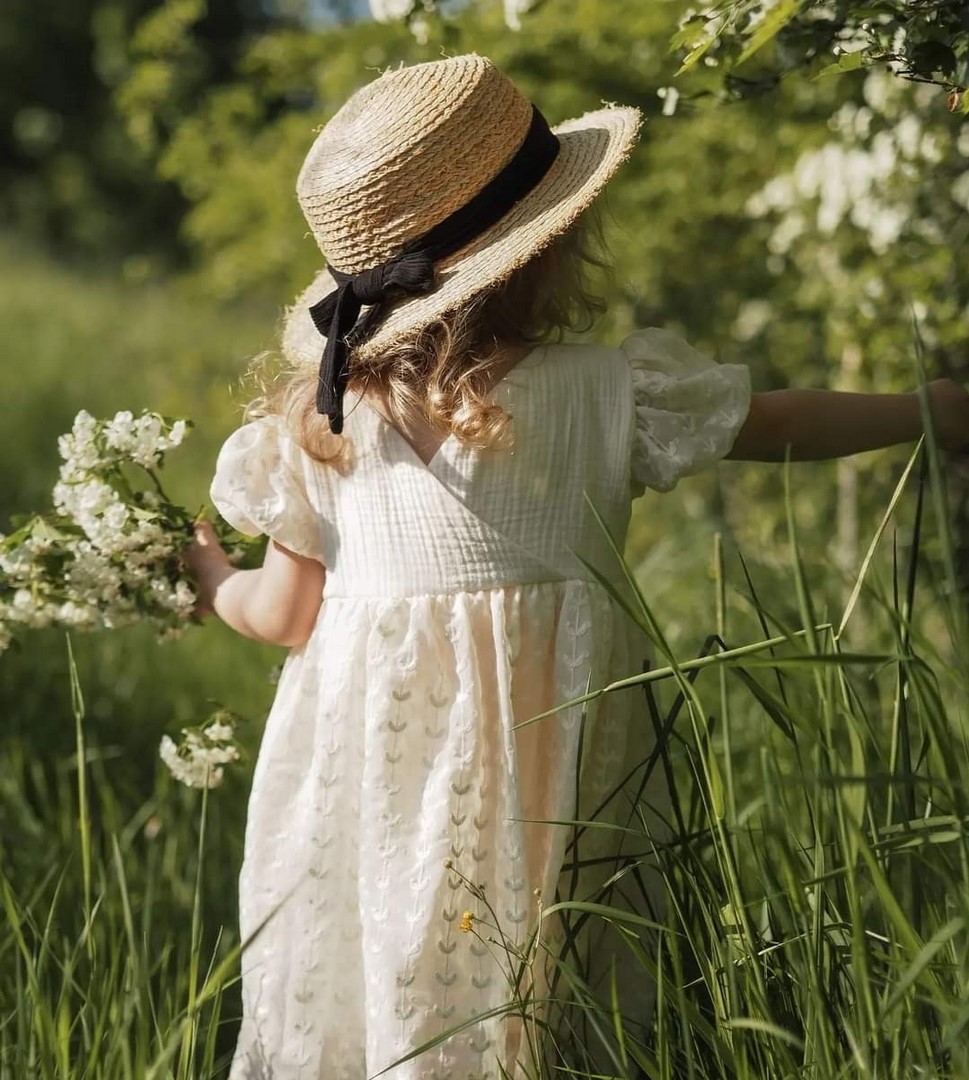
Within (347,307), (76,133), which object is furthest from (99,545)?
(76,133)

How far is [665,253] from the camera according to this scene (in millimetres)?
3959

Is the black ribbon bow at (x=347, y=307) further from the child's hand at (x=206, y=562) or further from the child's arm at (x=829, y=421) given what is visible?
the child's arm at (x=829, y=421)

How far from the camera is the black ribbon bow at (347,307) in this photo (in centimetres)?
167

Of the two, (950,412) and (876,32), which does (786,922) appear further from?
(876,32)

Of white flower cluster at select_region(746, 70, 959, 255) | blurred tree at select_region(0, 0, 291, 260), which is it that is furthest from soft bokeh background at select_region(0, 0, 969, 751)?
blurred tree at select_region(0, 0, 291, 260)

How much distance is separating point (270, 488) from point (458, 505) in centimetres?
25

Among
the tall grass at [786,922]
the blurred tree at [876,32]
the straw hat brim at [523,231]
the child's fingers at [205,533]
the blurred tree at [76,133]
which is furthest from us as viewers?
the blurred tree at [76,133]

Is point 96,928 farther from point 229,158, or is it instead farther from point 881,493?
point 229,158

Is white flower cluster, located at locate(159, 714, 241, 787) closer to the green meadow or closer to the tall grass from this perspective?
the green meadow

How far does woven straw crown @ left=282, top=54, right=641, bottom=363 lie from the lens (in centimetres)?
165

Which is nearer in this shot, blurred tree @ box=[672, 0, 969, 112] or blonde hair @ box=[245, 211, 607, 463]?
blurred tree @ box=[672, 0, 969, 112]

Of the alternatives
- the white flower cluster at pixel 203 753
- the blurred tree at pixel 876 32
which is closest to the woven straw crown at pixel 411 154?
the blurred tree at pixel 876 32

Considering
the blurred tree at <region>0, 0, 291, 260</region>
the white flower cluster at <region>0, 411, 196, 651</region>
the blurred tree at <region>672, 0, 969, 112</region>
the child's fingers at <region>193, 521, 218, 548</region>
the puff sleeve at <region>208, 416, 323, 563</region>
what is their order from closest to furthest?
the blurred tree at <region>672, 0, 969, 112</region>
the puff sleeve at <region>208, 416, 323, 563</region>
the white flower cluster at <region>0, 411, 196, 651</region>
the child's fingers at <region>193, 521, 218, 548</region>
the blurred tree at <region>0, 0, 291, 260</region>

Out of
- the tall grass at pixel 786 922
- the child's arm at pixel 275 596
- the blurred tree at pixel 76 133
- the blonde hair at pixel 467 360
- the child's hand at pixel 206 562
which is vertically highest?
the blurred tree at pixel 76 133
